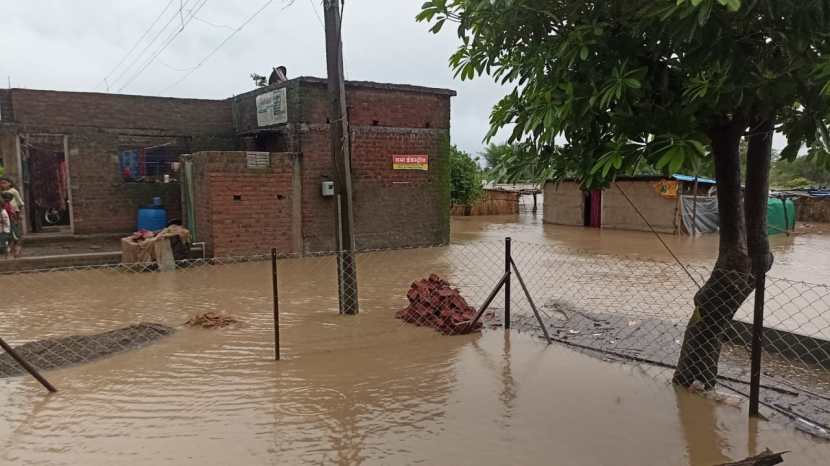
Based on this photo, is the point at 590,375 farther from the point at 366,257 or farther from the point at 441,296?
the point at 366,257

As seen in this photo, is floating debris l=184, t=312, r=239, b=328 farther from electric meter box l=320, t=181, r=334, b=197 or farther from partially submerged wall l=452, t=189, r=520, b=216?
partially submerged wall l=452, t=189, r=520, b=216

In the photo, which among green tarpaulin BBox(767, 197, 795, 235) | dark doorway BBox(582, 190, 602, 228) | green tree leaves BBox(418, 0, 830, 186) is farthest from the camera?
dark doorway BBox(582, 190, 602, 228)

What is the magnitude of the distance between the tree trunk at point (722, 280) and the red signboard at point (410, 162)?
1075 cm

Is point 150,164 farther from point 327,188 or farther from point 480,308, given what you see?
point 480,308

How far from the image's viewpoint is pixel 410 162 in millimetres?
14969

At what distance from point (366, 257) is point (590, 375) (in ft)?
29.2

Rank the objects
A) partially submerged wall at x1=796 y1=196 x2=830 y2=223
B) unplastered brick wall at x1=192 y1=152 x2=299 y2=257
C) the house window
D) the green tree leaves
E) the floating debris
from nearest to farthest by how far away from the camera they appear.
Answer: the green tree leaves
the floating debris
unplastered brick wall at x1=192 y1=152 x2=299 y2=257
the house window
partially submerged wall at x1=796 y1=196 x2=830 y2=223

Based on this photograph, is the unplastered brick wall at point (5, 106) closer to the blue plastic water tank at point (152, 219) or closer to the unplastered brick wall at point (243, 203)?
the blue plastic water tank at point (152, 219)

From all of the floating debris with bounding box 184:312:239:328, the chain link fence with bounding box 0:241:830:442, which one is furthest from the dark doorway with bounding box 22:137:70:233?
the floating debris with bounding box 184:312:239:328

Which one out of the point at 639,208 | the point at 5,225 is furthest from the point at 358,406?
the point at 639,208

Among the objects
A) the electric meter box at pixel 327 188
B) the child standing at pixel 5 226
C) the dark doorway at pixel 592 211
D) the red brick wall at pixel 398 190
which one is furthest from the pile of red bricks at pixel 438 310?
the dark doorway at pixel 592 211

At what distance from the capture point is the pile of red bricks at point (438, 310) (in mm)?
6586

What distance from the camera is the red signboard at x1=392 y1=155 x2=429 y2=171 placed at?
48.4ft

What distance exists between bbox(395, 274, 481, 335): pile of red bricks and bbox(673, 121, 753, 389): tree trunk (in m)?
2.55
